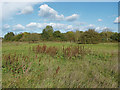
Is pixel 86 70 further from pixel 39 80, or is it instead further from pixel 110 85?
pixel 39 80

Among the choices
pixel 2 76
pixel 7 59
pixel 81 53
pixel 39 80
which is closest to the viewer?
pixel 39 80

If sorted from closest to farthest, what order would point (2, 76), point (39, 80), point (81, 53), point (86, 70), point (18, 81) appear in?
point (18, 81), point (39, 80), point (2, 76), point (86, 70), point (81, 53)

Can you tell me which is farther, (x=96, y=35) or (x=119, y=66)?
(x=96, y=35)

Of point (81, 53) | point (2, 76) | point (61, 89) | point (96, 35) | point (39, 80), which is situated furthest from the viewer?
point (96, 35)

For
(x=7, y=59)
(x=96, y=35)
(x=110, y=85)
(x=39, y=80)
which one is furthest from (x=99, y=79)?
(x=96, y=35)

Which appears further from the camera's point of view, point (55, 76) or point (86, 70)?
point (86, 70)

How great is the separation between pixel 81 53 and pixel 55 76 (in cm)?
318

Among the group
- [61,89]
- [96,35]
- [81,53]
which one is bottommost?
[61,89]

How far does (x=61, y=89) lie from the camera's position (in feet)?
8.19

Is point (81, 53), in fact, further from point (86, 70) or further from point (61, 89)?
point (61, 89)

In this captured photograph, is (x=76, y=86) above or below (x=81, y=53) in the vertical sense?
below

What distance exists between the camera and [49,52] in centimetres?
625

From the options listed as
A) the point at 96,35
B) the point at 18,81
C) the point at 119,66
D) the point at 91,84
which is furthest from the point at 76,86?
the point at 96,35

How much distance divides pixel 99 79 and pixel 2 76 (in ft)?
9.52
